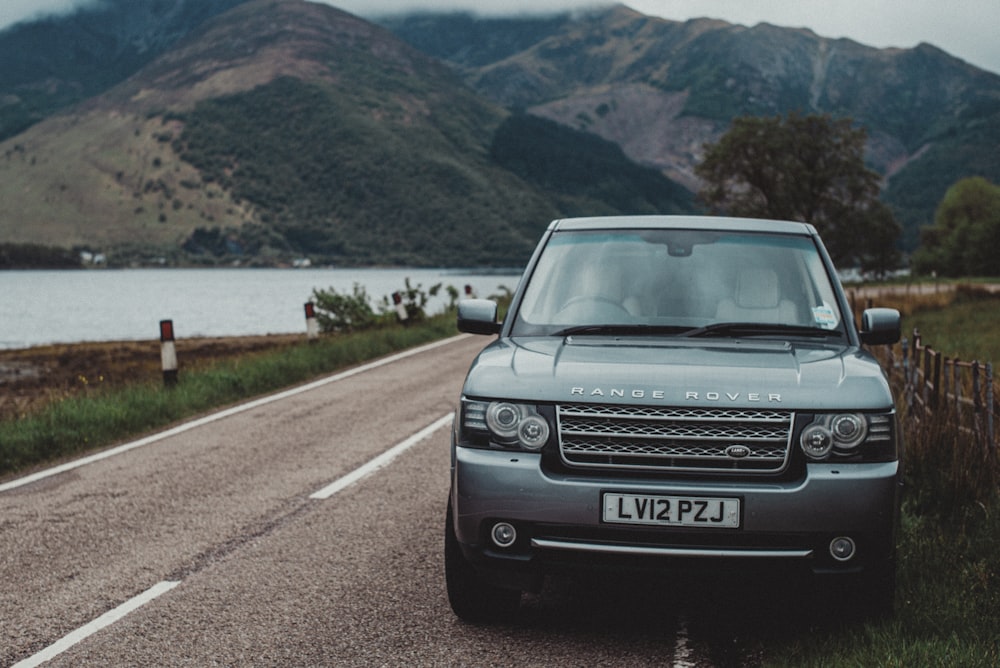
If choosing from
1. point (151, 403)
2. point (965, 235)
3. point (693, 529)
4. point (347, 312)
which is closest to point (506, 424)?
point (693, 529)

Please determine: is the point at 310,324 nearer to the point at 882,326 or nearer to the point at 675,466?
the point at 882,326

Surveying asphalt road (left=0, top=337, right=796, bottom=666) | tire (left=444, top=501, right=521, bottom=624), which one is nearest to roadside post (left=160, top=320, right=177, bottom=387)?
asphalt road (left=0, top=337, right=796, bottom=666)

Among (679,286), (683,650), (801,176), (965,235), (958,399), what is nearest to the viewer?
(683,650)

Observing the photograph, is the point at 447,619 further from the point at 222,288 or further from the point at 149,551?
the point at 222,288

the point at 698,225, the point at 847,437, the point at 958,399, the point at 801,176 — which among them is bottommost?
the point at 958,399

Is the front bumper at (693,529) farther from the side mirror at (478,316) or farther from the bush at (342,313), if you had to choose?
the bush at (342,313)

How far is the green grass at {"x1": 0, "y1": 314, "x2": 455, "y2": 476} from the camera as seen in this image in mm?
9484

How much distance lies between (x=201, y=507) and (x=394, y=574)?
7.15 ft

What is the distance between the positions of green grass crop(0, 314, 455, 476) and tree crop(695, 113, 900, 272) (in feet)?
177

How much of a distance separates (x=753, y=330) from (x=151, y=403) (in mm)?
8612

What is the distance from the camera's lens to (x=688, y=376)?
151 inches

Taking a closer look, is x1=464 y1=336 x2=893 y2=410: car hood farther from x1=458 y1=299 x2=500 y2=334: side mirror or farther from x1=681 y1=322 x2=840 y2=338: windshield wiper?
x1=458 y1=299 x2=500 y2=334: side mirror

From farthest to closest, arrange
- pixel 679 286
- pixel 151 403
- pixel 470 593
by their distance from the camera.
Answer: pixel 151 403
pixel 679 286
pixel 470 593

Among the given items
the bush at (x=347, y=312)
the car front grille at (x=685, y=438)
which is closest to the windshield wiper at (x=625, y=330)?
the car front grille at (x=685, y=438)
